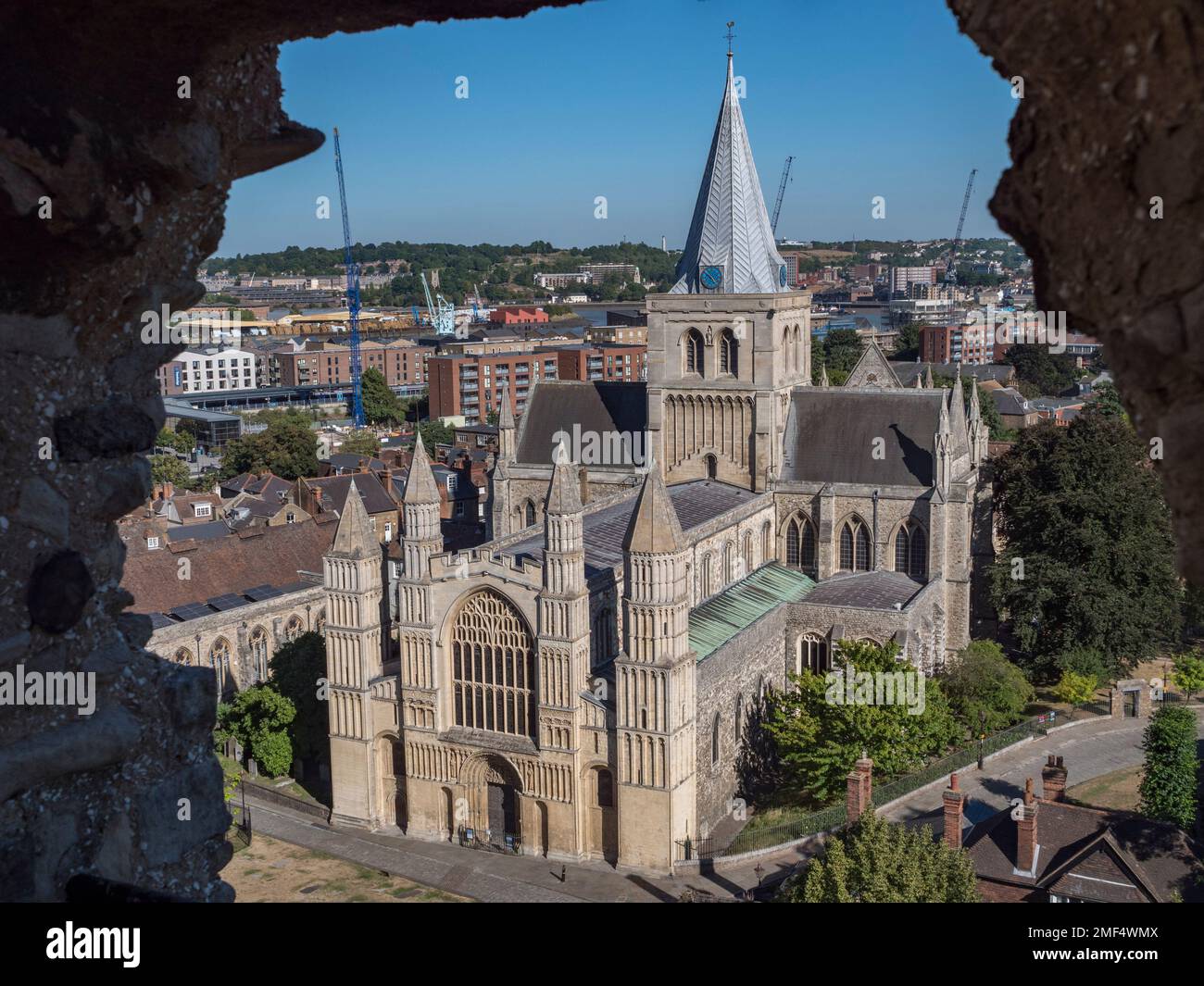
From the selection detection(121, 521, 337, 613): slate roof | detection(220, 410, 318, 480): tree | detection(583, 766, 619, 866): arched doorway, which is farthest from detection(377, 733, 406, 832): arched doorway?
detection(220, 410, 318, 480): tree

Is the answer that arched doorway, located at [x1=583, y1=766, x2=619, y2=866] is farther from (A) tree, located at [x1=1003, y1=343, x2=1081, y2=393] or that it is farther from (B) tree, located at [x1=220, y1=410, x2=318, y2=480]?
(A) tree, located at [x1=1003, y1=343, x2=1081, y2=393]

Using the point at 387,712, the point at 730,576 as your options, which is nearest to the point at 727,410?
the point at 730,576

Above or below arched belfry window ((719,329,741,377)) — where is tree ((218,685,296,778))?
below

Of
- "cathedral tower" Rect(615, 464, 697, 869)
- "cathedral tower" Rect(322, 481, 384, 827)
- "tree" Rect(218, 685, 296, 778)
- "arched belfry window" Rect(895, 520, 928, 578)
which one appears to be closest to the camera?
"cathedral tower" Rect(615, 464, 697, 869)

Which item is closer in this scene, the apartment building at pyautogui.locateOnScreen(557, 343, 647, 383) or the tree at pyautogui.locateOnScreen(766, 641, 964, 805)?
the tree at pyautogui.locateOnScreen(766, 641, 964, 805)

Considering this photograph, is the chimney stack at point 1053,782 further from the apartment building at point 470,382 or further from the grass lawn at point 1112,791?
the apartment building at point 470,382

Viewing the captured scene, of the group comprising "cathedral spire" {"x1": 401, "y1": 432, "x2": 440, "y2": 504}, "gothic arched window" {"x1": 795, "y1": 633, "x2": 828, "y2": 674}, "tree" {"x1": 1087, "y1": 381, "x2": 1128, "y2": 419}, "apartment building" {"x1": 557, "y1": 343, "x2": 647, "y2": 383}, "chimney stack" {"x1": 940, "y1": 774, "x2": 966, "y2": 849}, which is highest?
"apartment building" {"x1": 557, "y1": 343, "x2": 647, "y2": 383}
